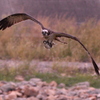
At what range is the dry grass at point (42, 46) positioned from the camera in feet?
49.8

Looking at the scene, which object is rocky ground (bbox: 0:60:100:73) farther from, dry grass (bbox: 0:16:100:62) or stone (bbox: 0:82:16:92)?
stone (bbox: 0:82:16:92)

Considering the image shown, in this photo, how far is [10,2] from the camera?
22.7 metres

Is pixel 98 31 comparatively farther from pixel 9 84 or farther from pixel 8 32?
pixel 9 84

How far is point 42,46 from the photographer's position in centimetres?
1636

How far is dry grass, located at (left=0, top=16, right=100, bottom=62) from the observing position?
15180 millimetres

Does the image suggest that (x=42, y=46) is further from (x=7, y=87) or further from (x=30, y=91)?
(x=30, y=91)

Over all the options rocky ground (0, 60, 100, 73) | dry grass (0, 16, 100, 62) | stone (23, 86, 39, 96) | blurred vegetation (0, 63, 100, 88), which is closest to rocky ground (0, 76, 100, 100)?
stone (23, 86, 39, 96)

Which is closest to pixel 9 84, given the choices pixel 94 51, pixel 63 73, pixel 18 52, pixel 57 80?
pixel 57 80

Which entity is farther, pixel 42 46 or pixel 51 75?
pixel 42 46

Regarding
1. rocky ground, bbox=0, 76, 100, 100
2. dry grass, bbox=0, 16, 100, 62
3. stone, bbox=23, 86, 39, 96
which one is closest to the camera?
rocky ground, bbox=0, 76, 100, 100

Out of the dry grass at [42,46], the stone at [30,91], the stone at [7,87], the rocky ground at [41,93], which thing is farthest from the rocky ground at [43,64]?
the stone at [30,91]

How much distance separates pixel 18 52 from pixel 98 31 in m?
3.59

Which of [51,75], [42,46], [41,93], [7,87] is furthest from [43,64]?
[41,93]

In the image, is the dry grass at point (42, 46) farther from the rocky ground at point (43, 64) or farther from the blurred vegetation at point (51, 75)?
the blurred vegetation at point (51, 75)
